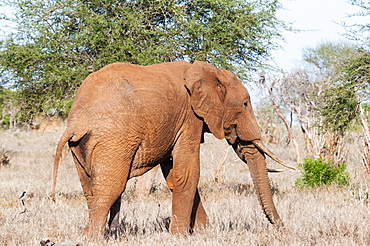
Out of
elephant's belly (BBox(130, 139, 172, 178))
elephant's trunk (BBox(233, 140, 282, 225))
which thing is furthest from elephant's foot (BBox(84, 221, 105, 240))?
elephant's trunk (BBox(233, 140, 282, 225))

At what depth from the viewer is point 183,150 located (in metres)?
6.20

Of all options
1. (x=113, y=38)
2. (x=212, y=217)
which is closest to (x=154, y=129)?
(x=212, y=217)

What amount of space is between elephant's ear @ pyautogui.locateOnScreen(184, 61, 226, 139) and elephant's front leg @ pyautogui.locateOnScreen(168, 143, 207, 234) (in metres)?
0.40

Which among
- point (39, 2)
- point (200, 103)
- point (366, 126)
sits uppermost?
point (39, 2)

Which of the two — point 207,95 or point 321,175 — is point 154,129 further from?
point 321,175

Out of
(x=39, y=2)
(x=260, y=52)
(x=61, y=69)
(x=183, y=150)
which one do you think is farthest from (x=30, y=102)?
(x=183, y=150)

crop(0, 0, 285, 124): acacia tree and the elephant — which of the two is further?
crop(0, 0, 285, 124): acacia tree

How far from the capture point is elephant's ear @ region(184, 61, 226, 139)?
623 centimetres

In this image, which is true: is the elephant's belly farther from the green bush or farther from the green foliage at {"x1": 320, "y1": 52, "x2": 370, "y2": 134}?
the green bush

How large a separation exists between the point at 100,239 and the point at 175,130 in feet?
5.28

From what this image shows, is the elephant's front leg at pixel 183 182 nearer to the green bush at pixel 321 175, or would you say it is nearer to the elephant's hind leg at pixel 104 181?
the elephant's hind leg at pixel 104 181

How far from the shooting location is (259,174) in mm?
6703

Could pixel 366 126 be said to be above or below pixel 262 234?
below

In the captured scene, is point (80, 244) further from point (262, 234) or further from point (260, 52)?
point (260, 52)
